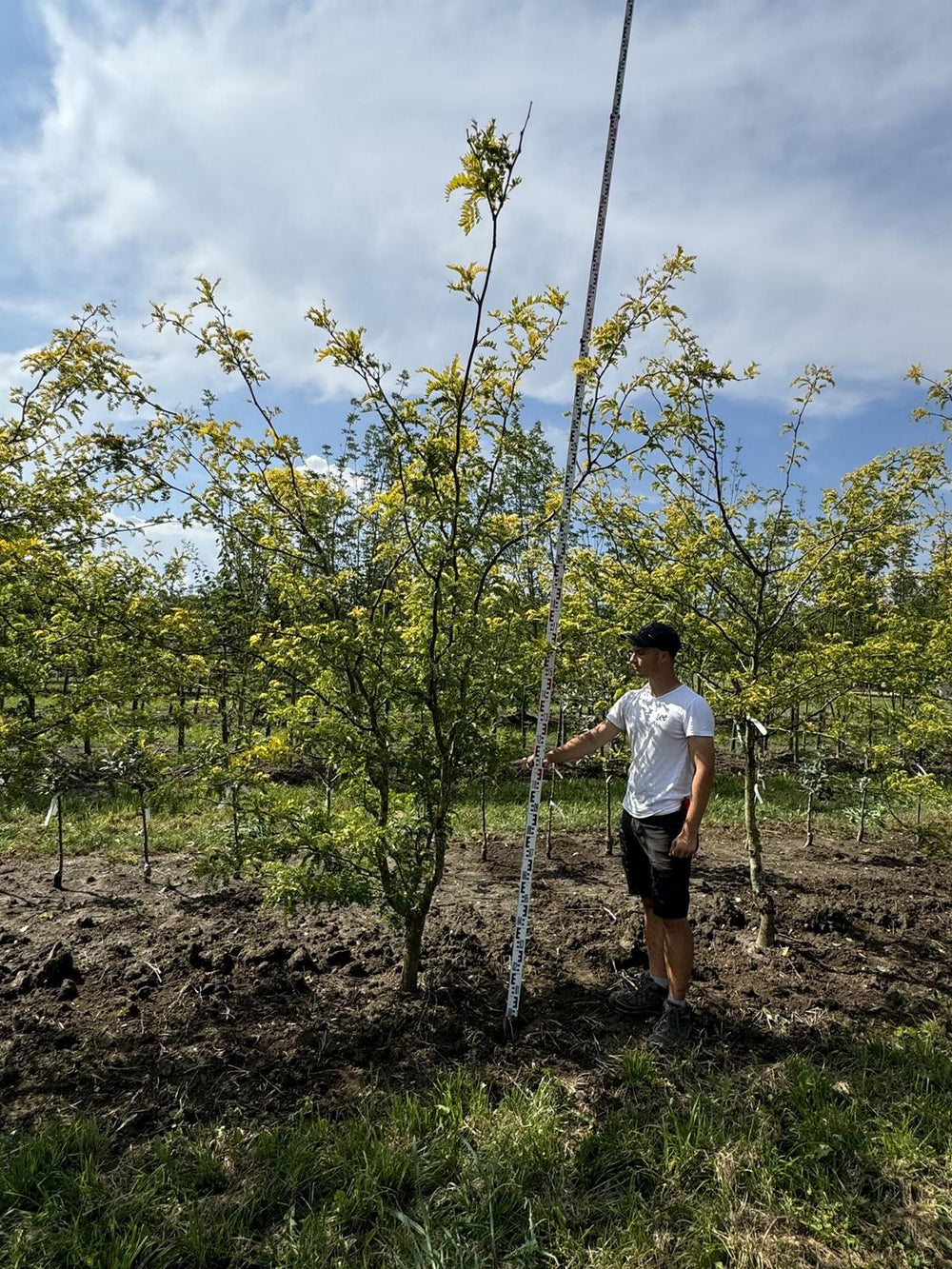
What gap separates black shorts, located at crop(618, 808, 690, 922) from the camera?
3.28 meters

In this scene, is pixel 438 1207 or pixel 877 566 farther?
pixel 877 566

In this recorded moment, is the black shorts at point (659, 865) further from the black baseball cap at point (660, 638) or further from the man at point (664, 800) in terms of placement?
the black baseball cap at point (660, 638)

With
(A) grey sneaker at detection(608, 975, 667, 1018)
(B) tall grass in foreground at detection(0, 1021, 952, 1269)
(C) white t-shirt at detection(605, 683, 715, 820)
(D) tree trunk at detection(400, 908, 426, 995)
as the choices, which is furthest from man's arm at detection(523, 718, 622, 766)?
(B) tall grass in foreground at detection(0, 1021, 952, 1269)

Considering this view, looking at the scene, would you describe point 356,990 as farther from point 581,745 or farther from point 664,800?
point 664,800

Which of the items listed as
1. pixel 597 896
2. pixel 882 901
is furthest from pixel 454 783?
pixel 882 901

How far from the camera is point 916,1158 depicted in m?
2.53

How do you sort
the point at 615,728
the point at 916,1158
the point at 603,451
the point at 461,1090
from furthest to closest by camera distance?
the point at 615,728 → the point at 603,451 → the point at 461,1090 → the point at 916,1158

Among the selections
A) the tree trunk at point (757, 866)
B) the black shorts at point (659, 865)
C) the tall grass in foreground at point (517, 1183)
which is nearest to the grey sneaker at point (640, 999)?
the black shorts at point (659, 865)

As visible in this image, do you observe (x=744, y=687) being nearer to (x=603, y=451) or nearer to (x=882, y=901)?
(x=603, y=451)

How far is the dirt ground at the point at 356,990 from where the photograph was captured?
3.02 meters

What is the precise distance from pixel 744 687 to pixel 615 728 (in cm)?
94

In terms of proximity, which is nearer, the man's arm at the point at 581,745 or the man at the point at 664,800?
the man at the point at 664,800

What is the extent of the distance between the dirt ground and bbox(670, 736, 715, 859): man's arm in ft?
3.20

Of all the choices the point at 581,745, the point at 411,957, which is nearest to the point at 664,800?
the point at 581,745
